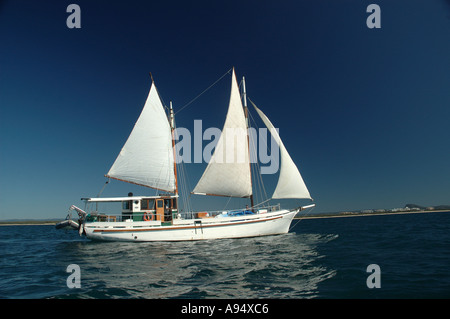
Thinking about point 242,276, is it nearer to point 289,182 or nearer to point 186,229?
point 186,229

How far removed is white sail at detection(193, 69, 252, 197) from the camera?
2758cm

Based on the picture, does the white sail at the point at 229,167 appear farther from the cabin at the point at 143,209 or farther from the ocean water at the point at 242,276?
the ocean water at the point at 242,276

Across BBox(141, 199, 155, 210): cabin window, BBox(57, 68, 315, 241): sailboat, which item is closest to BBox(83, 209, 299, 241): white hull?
BBox(57, 68, 315, 241): sailboat

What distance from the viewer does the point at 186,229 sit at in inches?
975

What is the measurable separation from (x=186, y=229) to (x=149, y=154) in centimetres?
1045

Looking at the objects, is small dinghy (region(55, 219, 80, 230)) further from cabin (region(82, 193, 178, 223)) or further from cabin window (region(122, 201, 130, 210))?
cabin window (region(122, 201, 130, 210))

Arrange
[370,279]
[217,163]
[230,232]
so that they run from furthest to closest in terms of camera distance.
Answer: [217,163]
[230,232]
[370,279]

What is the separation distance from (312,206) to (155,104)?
2296 cm

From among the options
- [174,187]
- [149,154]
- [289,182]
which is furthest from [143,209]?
[289,182]

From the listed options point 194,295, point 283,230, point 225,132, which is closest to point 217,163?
point 225,132

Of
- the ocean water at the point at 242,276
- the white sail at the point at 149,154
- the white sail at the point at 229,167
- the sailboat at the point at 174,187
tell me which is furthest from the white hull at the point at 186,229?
the ocean water at the point at 242,276

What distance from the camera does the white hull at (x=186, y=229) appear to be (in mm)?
24781

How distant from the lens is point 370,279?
382 inches

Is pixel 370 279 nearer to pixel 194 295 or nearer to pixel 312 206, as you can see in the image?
pixel 194 295
